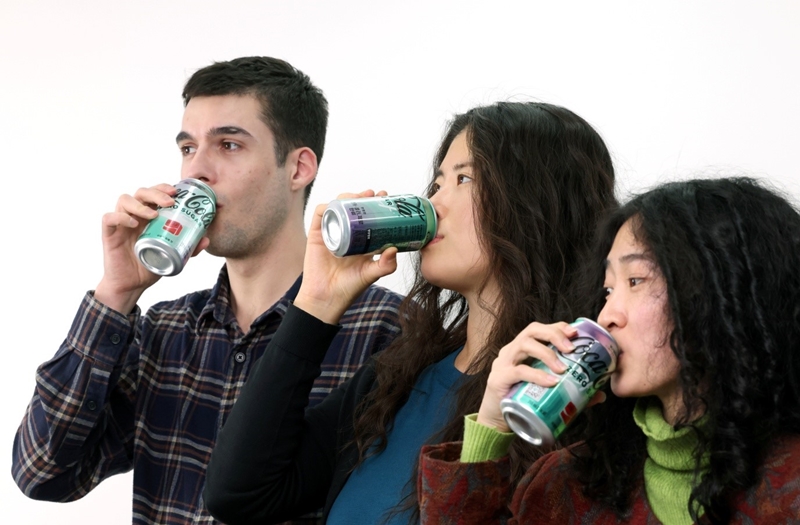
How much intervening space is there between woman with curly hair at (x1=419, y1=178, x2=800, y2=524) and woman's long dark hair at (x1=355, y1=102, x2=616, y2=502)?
18cm

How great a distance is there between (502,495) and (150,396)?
79 cm

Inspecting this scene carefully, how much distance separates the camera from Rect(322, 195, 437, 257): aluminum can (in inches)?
44.0

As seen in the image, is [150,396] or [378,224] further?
[150,396]

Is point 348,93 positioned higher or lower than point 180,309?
higher

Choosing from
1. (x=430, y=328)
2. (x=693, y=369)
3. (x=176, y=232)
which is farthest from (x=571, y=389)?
(x=176, y=232)

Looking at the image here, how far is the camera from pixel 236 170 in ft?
5.24

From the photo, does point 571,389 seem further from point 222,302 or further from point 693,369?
point 222,302

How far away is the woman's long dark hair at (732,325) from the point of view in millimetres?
827

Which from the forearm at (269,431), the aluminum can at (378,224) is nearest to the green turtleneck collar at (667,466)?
the aluminum can at (378,224)

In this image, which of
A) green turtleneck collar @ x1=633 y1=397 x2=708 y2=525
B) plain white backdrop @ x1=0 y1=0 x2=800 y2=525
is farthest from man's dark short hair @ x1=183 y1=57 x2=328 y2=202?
green turtleneck collar @ x1=633 y1=397 x2=708 y2=525

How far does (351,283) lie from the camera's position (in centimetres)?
127

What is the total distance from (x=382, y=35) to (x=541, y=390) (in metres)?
1.11

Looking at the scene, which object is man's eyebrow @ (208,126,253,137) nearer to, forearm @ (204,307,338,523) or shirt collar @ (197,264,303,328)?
shirt collar @ (197,264,303,328)

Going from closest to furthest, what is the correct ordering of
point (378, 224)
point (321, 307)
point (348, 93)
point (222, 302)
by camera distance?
point (378, 224) < point (321, 307) < point (222, 302) < point (348, 93)
